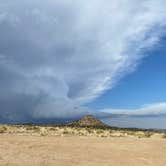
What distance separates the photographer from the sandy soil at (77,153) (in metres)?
30.5

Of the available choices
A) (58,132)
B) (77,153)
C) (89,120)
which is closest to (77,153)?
(77,153)

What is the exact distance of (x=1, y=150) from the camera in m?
34.5

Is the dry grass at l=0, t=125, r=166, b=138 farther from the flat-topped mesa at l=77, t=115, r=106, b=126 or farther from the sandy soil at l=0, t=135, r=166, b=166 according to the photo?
the flat-topped mesa at l=77, t=115, r=106, b=126

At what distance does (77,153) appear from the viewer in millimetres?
34750

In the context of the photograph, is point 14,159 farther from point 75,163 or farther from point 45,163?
point 75,163

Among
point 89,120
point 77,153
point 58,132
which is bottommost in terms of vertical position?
point 77,153

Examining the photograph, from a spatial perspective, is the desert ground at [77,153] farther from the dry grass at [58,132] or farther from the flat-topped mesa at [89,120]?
the flat-topped mesa at [89,120]

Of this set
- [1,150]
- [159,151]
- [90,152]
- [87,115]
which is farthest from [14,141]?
[87,115]

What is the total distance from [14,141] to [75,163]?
40.5 feet

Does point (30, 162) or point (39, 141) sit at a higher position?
point (39, 141)

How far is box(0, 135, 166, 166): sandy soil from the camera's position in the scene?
3055 centimetres

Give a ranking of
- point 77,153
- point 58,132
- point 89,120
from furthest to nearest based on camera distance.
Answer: point 89,120
point 58,132
point 77,153

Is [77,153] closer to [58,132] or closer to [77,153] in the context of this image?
[77,153]

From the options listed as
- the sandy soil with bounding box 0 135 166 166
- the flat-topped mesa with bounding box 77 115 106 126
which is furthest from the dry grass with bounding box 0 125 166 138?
the flat-topped mesa with bounding box 77 115 106 126
